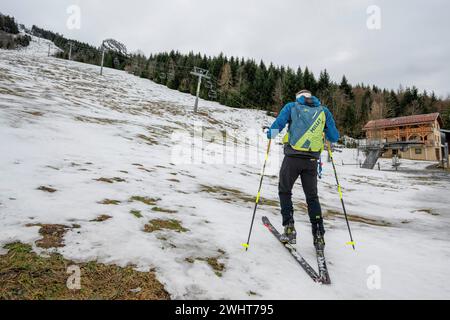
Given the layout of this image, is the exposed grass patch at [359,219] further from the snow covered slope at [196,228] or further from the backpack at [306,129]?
the backpack at [306,129]

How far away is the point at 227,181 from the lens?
9336mm

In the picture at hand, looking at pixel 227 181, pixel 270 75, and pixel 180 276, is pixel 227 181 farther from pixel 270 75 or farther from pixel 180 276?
pixel 270 75

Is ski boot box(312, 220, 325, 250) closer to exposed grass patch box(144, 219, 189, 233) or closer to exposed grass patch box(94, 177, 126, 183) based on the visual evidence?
exposed grass patch box(144, 219, 189, 233)

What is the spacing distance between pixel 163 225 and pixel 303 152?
101 inches

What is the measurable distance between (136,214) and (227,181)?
5261 millimetres

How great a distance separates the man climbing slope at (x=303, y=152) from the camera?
4012 mm

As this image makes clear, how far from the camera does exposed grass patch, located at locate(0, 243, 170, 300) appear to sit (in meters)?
2.27

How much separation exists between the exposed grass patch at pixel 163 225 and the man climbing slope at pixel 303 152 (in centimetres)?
172

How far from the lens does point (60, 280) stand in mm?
2436

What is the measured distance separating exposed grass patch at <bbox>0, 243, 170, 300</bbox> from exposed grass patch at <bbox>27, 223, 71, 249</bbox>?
0.17 meters

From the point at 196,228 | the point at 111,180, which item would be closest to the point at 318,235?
the point at 196,228

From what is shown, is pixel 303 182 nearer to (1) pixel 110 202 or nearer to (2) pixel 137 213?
(2) pixel 137 213
